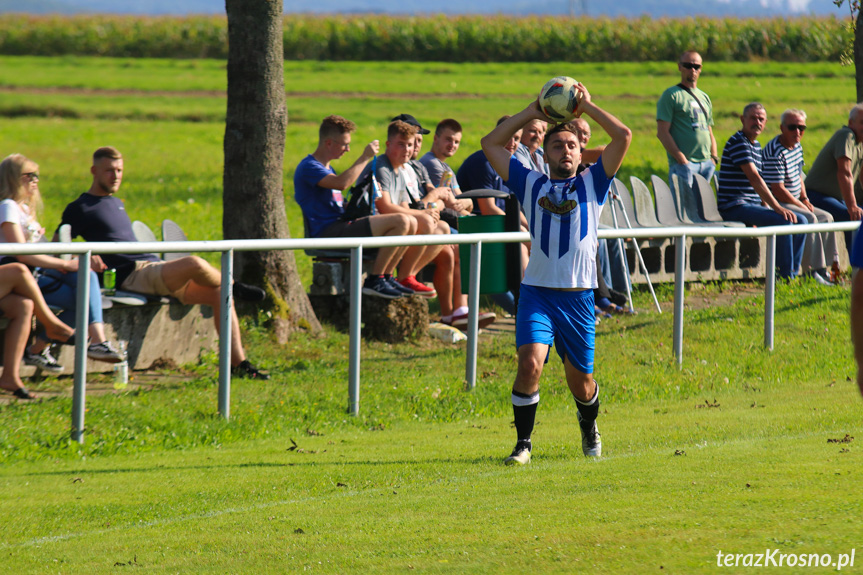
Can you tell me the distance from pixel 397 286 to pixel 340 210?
0.89 meters

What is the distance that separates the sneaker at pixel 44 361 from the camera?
793 centimetres

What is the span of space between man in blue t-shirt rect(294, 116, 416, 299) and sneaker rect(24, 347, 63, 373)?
2919mm

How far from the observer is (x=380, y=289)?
402 inches

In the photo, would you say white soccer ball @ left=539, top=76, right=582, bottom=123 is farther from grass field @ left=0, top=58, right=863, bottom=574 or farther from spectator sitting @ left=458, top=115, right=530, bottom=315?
spectator sitting @ left=458, top=115, right=530, bottom=315

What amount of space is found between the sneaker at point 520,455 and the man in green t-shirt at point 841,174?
7347mm

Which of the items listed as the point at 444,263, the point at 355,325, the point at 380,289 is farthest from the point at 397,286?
the point at 355,325

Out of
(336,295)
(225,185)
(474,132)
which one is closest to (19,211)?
(225,185)

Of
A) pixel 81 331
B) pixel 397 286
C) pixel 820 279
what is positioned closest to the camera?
pixel 81 331

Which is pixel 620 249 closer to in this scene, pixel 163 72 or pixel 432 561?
pixel 432 561

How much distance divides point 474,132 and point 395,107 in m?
7.72

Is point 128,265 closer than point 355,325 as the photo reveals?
No

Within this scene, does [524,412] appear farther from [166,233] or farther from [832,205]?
[832,205]

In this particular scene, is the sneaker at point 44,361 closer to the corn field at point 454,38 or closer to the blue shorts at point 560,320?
the blue shorts at point 560,320

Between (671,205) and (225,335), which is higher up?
(671,205)
